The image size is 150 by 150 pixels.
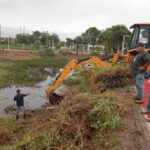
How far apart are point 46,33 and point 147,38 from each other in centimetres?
4354

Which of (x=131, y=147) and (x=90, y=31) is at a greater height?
(x=90, y=31)

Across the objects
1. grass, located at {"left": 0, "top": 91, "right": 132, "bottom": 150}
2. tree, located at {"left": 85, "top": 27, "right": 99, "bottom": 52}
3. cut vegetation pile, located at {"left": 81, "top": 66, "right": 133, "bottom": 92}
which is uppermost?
tree, located at {"left": 85, "top": 27, "right": 99, "bottom": 52}

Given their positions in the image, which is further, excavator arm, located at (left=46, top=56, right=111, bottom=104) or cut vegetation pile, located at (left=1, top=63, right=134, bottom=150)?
excavator arm, located at (left=46, top=56, right=111, bottom=104)

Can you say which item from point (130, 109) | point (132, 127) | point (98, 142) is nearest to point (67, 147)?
point (98, 142)

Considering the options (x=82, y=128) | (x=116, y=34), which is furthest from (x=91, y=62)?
(x=116, y=34)

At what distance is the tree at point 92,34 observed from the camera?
151 ft

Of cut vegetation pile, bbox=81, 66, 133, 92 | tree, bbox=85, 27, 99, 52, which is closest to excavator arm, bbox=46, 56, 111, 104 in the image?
cut vegetation pile, bbox=81, 66, 133, 92

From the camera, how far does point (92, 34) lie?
1871 inches

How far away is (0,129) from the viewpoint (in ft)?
16.4

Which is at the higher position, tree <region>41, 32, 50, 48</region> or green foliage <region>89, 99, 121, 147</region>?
tree <region>41, 32, 50, 48</region>

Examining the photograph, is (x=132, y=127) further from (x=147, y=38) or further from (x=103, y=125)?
(x=147, y=38)

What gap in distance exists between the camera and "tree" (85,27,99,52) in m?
45.9

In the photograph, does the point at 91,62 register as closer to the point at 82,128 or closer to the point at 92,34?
the point at 82,128

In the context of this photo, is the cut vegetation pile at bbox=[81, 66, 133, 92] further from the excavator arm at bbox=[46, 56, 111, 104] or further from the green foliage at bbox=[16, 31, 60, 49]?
the green foliage at bbox=[16, 31, 60, 49]
